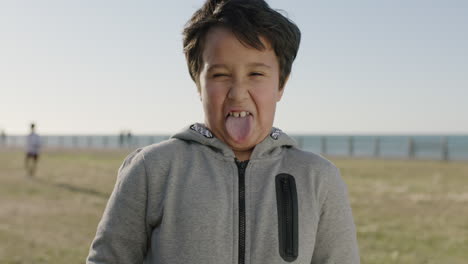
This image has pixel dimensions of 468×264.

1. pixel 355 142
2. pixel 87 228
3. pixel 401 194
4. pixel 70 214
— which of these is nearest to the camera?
pixel 87 228

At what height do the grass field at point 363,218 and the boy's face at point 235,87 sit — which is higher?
the boy's face at point 235,87

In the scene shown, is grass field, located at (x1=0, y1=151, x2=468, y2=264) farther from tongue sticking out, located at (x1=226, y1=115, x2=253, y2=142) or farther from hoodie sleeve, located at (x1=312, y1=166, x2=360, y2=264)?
tongue sticking out, located at (x1=226, y1=115, x2=253, y2=142)

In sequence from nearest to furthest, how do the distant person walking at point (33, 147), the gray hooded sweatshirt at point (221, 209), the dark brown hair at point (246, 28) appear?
the gray hooded sweatshirt at point (221, 209) → the dark brown hair at point (246, 28) → the distant person walking at point (33, 147)

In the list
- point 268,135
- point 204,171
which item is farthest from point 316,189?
point 204,171

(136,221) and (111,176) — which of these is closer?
(136,221)

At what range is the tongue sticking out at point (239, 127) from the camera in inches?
79.3

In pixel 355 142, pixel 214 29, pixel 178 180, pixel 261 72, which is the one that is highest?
pixel 214 29

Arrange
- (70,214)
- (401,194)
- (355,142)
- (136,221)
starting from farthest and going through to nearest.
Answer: (355,142), (401,194), (70,214), (136,221)

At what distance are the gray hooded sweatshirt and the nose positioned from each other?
0.20 meters

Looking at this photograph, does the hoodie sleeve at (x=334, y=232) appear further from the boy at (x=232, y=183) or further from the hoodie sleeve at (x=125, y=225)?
the hoodie sleeve at (x=125, y=225)

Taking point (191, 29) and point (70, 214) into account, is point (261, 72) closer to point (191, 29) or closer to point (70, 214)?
point (191, 29)

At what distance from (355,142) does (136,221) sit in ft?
103

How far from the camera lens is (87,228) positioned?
758 centimetres

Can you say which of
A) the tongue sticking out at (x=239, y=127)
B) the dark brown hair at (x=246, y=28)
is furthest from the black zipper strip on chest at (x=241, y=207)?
the dark brown hair at (x=246, y=28)
